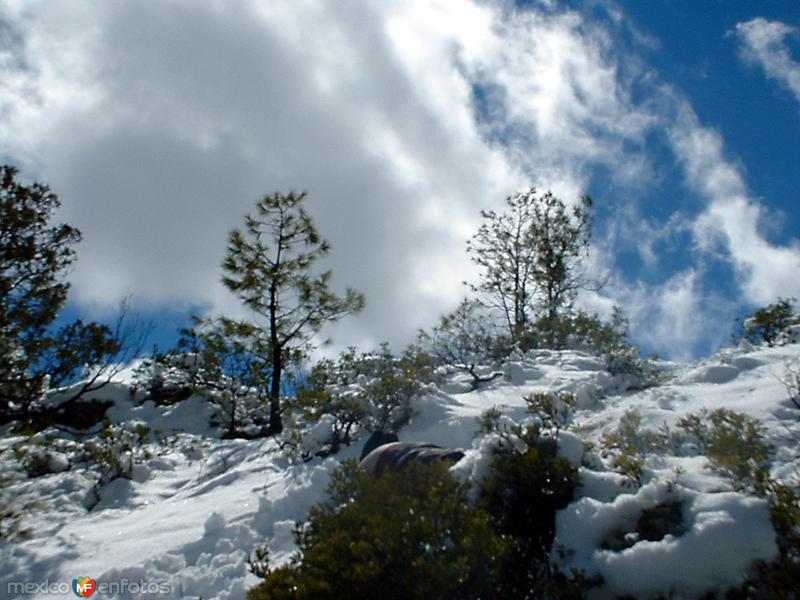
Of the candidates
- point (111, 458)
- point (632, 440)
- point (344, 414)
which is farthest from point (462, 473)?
point (111, 458)

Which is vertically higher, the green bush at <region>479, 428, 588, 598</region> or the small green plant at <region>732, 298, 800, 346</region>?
the small green plant at <region>732, 298, 800, 346</region>

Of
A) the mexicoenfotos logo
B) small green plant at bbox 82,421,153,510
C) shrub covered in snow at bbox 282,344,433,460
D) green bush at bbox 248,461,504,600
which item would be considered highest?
shrub covered in snow at bbox 282,344,433,460

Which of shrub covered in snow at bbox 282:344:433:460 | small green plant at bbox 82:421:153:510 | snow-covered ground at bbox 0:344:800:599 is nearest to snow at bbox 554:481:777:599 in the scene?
snow-covered ground at bbox 0:344:800:599

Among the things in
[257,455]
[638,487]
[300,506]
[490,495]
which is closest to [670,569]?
[638,487]

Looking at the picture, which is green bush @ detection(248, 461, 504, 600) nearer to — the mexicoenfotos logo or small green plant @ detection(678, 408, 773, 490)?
small green plant @ detection(678, 408, 773, 490)

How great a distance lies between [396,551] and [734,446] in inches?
127

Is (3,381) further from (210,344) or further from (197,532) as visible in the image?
(210,344)

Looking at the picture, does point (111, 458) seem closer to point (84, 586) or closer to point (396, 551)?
point (84, 586)

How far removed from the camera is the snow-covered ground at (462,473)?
10.00 ft

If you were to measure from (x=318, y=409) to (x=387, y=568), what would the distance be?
5.63m

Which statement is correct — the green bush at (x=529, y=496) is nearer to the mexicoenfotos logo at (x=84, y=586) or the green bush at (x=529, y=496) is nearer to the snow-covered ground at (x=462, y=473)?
the snow-covered ground at (x=462, y=473)

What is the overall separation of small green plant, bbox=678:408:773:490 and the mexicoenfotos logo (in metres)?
5.27

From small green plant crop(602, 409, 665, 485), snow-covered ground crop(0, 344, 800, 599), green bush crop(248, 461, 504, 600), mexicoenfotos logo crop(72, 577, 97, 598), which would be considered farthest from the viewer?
small green plant crop(602, 409, 665, 485)

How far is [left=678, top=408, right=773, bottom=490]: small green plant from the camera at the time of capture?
3.77 m
